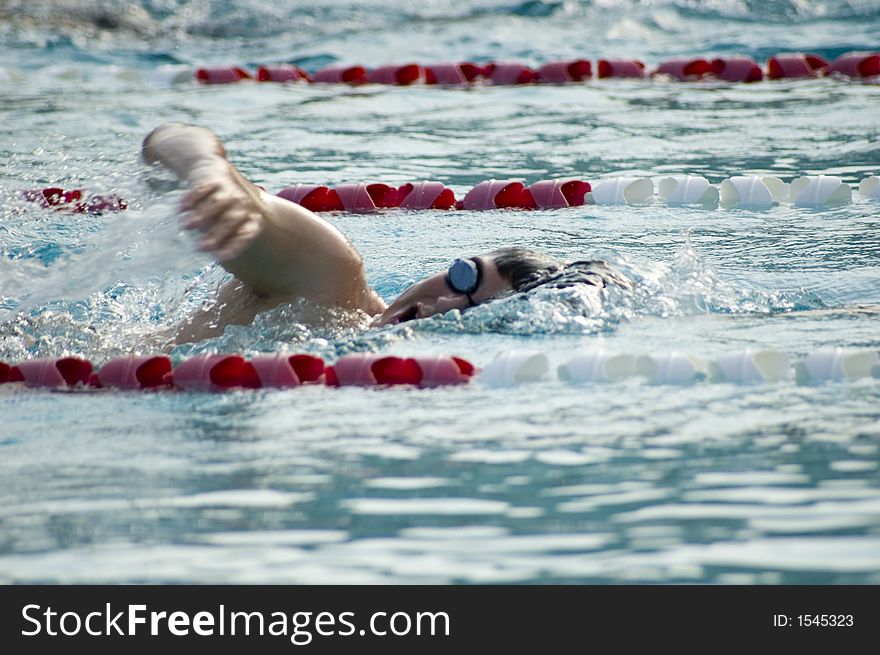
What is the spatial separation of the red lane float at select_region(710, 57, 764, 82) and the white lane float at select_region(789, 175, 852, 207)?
3.31 meters

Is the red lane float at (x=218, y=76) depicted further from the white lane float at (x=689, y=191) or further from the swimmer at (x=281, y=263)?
the swimmer at (x=281, y=263)

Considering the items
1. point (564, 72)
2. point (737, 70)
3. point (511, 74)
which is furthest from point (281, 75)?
point (737, 70)

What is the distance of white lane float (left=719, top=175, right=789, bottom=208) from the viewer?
6.54 metres

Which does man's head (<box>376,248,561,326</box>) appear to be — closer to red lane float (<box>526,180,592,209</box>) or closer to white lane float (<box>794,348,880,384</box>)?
white lane float (<box>794,348,880,384</box>)

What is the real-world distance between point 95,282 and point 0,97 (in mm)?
5352

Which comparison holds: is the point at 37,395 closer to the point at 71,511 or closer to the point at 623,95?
the point at 71,511

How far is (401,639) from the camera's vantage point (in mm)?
2254

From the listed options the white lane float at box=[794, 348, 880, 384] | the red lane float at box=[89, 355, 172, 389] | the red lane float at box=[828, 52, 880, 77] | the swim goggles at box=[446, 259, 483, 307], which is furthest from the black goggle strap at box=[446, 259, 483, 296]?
the red lane float at box=[828, 52, 880, 77]

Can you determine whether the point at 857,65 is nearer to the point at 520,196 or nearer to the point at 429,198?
the point at 520,196

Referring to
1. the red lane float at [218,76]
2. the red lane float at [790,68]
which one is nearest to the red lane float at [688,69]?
the red lane float at [790,68]

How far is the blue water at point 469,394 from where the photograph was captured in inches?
101

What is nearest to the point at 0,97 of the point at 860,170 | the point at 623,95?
the point at 623,95

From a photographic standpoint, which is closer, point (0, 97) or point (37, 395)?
point (37, 395)

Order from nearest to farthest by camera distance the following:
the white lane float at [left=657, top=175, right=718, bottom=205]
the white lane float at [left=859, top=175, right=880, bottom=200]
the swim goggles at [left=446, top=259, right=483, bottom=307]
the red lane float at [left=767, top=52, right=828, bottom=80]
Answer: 1. the swim goggles at [left=446, top=259, right=483, bottom=307]
2. the white lane float at [left=859, top=175, right=880, bottom=200]
3. the white lane float at [left=657, top=175, right=718, bottom=205]
4. the red lane float at [left=767, top=52, right=828, bottom=80]
